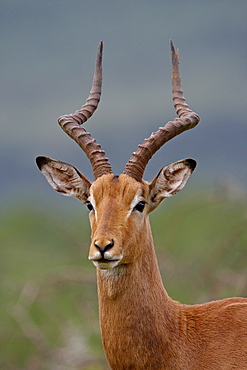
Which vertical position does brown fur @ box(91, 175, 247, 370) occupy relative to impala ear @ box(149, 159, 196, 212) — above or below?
below

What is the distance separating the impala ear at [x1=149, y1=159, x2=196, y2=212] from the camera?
39.4 feet

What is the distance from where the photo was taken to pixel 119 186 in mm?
11359

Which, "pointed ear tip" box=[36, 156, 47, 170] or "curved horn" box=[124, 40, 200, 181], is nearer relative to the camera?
"curved horn" box=[124, 40, 200, 181]

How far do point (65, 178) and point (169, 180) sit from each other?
1.51 meters

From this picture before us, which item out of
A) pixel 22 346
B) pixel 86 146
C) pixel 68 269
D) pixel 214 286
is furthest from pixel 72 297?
pixel 86 146

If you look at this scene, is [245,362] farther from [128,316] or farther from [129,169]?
[129,169]

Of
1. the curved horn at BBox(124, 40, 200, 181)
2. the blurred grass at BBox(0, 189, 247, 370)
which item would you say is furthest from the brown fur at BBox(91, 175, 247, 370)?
the blurred grass at BBox(0, 189, 247, 370)

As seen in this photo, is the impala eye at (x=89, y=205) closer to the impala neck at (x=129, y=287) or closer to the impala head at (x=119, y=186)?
the impala head at (x=119, y=186)

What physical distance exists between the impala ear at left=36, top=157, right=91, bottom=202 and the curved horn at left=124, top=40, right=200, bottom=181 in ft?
2.51

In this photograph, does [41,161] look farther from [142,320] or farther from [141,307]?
[142,320]

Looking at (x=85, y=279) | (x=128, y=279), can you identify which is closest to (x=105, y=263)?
(x=128, y=279)

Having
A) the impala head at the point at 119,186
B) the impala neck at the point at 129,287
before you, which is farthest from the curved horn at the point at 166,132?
the impala neck at the point at 129,287

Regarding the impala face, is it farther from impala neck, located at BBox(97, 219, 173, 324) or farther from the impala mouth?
impala neck, located at BBox(97, 219, 173, 324)

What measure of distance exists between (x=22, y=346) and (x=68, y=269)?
403 centimetres
